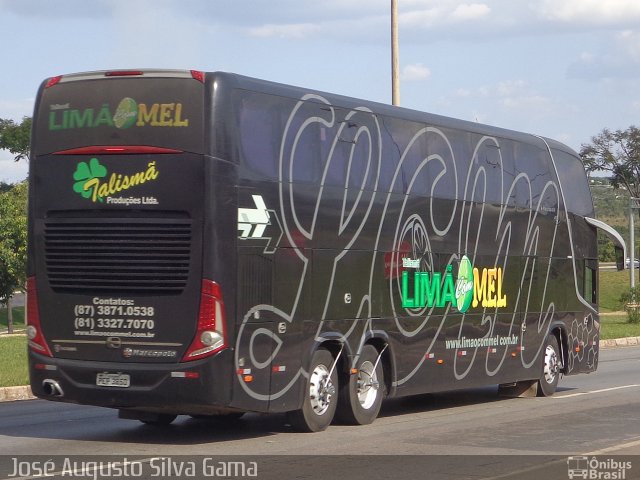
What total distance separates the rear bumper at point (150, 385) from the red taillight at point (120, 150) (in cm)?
217

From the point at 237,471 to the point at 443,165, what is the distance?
6.74 meters

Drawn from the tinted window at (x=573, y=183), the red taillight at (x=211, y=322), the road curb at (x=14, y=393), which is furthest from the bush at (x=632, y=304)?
the red taillight at (x=211, y=322)

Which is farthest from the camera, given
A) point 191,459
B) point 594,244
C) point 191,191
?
point 594,244

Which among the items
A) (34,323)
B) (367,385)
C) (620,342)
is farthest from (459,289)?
(620,342)

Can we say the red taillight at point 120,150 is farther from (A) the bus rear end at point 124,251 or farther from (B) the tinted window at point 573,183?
(B) the tinted window at point 573,183

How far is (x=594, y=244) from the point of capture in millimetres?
20438

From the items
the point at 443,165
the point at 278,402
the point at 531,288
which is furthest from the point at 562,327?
the point at 278,402

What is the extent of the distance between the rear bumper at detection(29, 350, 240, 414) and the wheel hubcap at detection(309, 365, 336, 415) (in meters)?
1.42

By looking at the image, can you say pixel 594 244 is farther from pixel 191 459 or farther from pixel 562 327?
pixel 191 459

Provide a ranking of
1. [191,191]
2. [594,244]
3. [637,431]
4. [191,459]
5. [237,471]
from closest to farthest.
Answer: [237,471] → [191,459] → [191,191] → [637,431] → [594,244]

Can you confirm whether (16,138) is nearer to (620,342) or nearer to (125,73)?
(620,342)

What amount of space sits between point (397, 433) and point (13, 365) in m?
10.8

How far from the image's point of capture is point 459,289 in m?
16.4

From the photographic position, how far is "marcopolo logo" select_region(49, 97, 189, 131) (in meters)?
12.1
